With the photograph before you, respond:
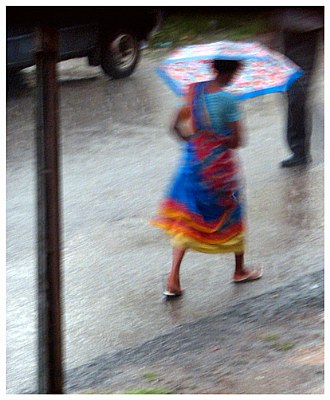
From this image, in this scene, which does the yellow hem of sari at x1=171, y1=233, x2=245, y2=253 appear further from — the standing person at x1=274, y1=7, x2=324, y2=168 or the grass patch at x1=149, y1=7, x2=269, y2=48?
the standing person at x1=274, y1=7, x2=324, y2=168

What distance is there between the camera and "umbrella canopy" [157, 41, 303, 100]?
5320mm

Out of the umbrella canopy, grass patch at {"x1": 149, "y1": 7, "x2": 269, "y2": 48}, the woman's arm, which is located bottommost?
the woman's arm

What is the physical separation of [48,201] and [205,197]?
1.43 meters

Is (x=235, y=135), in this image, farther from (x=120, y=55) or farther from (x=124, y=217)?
(x=120, y=55)

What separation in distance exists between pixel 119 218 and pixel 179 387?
2.15m

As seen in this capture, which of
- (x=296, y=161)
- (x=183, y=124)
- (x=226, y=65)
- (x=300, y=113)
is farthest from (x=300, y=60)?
(x=183, y=124)

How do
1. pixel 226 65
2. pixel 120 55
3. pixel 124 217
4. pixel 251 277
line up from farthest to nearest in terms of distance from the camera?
pixel 120 55, pixel 124 217, pixel 251 277, pixel 226 65

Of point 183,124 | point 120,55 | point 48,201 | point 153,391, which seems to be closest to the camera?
point 48,201

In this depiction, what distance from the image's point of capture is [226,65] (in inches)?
208

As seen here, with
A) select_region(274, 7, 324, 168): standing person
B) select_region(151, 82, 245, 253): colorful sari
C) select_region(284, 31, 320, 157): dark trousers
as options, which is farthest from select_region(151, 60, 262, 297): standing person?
select_region(284, 31, 320, 157): dark trousers

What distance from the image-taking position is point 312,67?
686cm

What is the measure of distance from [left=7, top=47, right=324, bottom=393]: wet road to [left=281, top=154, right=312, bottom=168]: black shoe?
0.25 feet

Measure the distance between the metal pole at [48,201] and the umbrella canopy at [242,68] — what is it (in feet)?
4.41
